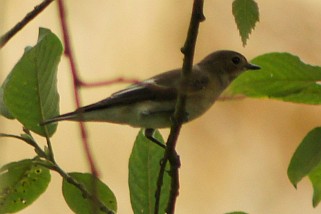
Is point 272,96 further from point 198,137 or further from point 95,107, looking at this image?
point 198,137

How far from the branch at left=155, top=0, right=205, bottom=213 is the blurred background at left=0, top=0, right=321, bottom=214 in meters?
2.01

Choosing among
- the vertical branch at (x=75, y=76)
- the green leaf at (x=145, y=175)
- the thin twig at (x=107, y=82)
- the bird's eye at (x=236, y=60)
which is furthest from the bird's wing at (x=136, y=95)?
the vertical branch at (x=75, y=76)

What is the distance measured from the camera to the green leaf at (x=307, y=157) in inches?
70.7

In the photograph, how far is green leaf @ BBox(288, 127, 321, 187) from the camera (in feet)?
5.89

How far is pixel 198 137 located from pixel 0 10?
3.47m

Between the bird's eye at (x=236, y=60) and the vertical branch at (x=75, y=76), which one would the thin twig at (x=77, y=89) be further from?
the bird's eye at (x=236, y=60)

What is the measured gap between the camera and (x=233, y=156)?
4.66m

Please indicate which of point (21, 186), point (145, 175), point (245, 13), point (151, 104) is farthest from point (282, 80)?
point (151, 104)

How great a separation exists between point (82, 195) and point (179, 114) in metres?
0.34

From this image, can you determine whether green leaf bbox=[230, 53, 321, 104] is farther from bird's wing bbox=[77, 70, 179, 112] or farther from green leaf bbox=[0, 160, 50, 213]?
bird's wing bbox=[77, 70, 179, 112]

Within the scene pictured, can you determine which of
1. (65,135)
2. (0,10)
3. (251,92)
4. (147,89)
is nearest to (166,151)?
(251,92)

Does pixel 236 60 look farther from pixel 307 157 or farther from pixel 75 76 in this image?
pixel 75 76

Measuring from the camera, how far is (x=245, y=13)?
5.39ft

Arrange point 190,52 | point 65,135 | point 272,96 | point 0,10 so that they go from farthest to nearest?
point 65,135 < point 272,96 < point 190,52 < point 0,10
